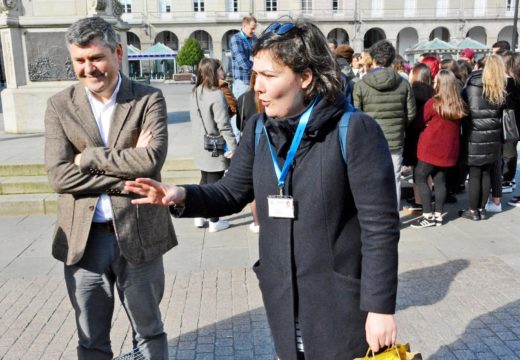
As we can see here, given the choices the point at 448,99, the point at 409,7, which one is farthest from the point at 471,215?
the point at 409,7

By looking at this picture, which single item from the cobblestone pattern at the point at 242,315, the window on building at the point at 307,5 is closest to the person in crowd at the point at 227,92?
the cobblestone pattern at the point at 242,315

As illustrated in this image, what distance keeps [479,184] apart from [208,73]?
3545 mm

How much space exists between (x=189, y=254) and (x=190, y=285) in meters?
0.86

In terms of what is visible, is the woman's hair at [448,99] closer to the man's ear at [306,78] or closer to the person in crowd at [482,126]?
the person in crowd at [482,126]

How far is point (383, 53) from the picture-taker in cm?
586

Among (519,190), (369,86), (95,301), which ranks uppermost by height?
(369,86)

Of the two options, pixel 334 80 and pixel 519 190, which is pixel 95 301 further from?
pixel 519 190

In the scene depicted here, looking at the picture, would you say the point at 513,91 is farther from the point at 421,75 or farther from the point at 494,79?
the point at 421,75

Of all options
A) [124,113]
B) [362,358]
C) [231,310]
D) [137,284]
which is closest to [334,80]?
[362,358]

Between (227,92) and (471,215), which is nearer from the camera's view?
(227,92)

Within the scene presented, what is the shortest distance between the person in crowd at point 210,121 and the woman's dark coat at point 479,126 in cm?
284

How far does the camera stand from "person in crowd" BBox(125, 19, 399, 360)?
1904 millimetres

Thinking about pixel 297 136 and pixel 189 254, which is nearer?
pixel 297 136

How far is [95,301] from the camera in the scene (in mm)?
2721
